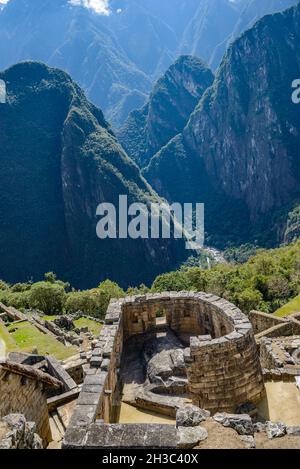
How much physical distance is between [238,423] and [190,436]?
1.05m

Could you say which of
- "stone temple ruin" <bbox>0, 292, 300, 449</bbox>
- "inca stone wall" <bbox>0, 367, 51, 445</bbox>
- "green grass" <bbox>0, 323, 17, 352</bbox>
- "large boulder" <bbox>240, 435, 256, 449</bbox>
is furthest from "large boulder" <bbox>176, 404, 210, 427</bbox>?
"green grass" <bbox>0, 323, 17, 352</bbox>

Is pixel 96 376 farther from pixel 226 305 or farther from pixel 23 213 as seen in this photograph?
pixel 23 213

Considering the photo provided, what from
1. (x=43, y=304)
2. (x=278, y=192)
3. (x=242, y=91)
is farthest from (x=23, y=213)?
(x=242, y=91)

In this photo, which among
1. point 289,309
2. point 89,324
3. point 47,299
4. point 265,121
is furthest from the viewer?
point 265,121

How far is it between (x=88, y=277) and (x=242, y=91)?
426ft

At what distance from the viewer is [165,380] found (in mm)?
12008

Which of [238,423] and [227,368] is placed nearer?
[238,423]

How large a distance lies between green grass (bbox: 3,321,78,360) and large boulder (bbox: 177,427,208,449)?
19984 mm

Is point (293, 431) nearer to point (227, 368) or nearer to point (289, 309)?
point (227, 368)

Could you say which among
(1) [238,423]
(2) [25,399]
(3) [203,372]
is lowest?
(1) [238,423]

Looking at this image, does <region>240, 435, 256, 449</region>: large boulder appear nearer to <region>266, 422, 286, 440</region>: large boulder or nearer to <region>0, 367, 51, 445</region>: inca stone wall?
<region>266, 422, 286, 440</region>: large boulder

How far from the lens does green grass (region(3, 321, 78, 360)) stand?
2739cm

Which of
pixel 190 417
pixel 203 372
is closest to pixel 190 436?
pixel 190 417

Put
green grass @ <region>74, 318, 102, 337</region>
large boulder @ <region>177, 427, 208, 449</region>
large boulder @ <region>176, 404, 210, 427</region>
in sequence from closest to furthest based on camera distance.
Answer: large boulder @ <region>177, 427, 208, 449</region>
large boulder @ <region>176, 404, 210, 427</region>
green grass @ <region>74, 318, 102, 337</region>
